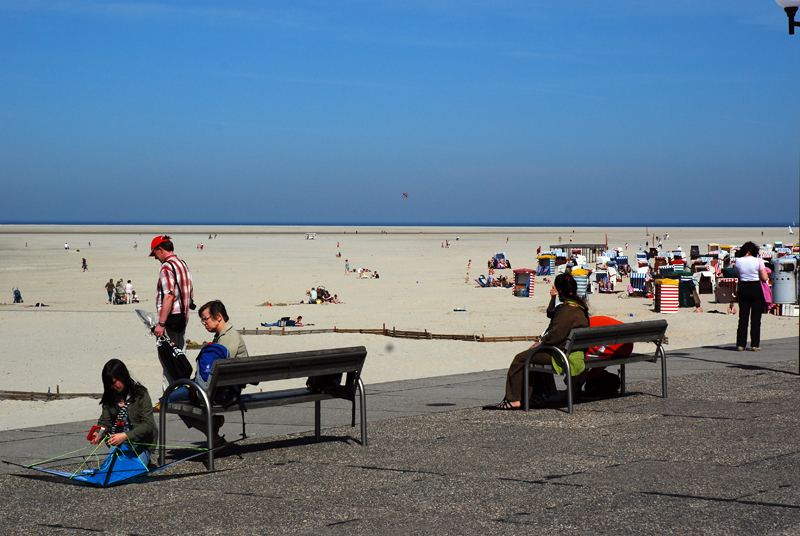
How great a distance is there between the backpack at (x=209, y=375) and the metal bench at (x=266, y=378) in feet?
0.14

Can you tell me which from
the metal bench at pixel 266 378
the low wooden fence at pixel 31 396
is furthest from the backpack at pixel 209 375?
the low wooden fence at pixel 31 396

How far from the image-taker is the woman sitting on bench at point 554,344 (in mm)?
7207

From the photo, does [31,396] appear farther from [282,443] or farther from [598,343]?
[598,343]

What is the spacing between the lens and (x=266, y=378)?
556 cm

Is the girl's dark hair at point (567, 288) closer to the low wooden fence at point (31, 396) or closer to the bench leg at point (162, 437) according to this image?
the bench leg at point (162, 437)

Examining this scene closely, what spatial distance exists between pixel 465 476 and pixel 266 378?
1.51 metres

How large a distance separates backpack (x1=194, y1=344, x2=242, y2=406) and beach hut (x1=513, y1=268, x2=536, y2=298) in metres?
21.5

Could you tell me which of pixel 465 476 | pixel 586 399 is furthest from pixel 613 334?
pixel 465 476

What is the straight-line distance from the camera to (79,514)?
4457 millimetres

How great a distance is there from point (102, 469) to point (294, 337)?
41.4 ft

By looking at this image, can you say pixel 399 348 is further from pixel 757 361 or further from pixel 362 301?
pixel 362 301

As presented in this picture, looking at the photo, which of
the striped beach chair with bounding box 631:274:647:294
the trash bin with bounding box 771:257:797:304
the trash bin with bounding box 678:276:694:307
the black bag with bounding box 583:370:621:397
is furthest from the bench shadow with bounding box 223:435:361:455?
the striped beach chair with bounding box 631:274:647:294

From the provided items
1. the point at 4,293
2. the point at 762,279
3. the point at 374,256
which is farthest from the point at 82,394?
the point at 374,256

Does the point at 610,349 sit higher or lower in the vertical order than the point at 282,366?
lower
